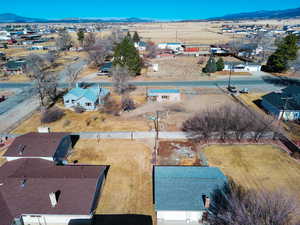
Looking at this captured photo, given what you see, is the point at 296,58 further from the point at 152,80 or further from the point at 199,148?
the point at 199,148

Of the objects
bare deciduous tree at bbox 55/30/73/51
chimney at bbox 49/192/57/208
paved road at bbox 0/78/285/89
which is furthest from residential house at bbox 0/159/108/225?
bare deciduous tree at bbox 55/30/73/51

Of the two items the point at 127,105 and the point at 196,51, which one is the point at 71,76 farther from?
the point at 196,51

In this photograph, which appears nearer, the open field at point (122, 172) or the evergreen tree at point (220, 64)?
the open field at point (122, 172)

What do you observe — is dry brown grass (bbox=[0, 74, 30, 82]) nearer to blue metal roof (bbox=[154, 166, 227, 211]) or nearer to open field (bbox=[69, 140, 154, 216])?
open field (bbox=[69, 140, 154, 216])

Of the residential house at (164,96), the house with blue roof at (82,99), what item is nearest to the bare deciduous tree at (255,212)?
the residential house at (164,96)

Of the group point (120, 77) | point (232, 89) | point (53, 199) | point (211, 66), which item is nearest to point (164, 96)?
point (120, 77)

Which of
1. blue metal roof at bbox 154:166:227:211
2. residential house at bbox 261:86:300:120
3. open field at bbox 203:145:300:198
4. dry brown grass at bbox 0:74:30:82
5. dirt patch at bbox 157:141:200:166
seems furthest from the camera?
dry brown grass at bbox 0:74:30:82

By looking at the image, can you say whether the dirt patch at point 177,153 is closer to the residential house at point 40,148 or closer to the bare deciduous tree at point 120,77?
the residential house at point 40,148
